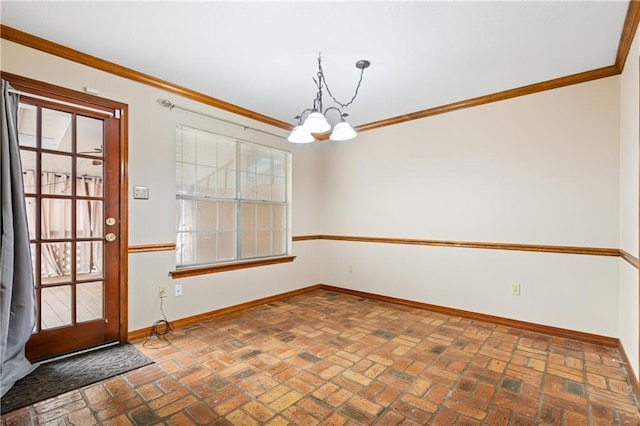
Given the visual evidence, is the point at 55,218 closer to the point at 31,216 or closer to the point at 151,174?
the point at 31,216

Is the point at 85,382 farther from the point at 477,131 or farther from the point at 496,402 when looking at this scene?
the point at 477,131

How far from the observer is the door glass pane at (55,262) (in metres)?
2.40

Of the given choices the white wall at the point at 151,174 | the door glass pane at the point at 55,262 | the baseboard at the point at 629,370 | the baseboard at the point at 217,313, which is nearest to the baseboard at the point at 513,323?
the baseboard at the point at 629,370

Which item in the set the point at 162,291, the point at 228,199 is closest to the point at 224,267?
the point at 162,291

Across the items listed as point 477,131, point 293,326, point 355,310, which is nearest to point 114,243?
point 293,326

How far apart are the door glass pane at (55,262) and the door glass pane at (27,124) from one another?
31.2 inches

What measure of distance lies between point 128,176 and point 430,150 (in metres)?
3.26

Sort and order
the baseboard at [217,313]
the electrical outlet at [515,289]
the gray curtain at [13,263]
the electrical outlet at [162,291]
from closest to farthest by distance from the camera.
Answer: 1. the gray curtain at [13,263]
2. the baseboard at [217,313]
3. the electrical outlet at [162,291]
4. the electrical outlet at [515,289]

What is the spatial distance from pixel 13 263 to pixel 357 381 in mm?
2510

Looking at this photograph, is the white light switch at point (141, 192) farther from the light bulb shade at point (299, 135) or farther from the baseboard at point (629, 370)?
the baseboard at point (629, 370)

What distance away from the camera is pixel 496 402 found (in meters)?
1.90

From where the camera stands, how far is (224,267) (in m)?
3.56

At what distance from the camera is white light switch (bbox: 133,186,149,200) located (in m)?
2.86

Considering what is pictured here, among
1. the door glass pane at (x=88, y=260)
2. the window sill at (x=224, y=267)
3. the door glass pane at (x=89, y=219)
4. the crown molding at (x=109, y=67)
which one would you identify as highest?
the crown molding at (x=109, y=67)
